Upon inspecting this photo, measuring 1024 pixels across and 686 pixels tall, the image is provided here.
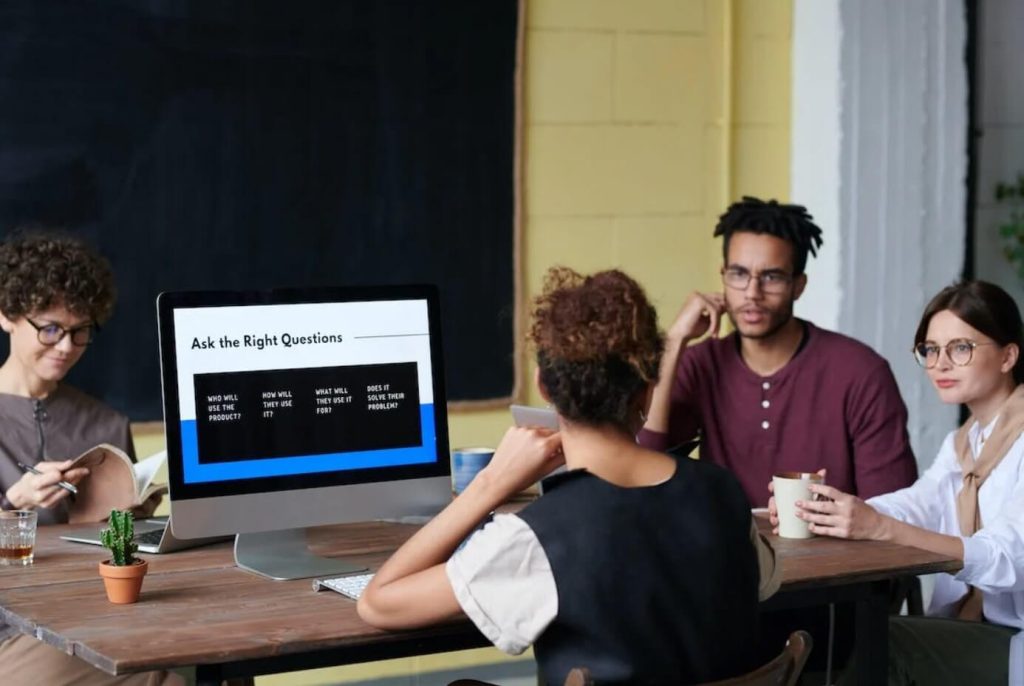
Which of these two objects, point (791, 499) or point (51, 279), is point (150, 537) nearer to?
point (51, 279)

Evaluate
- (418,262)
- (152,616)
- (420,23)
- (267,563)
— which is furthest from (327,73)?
(152,616)

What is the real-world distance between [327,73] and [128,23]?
1.62ft

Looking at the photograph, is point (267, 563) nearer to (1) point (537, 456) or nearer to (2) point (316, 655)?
(2) point (316, 655)

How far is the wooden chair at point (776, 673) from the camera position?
174 centimetres

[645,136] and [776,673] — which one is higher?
[645,136]

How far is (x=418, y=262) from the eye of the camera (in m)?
3.82

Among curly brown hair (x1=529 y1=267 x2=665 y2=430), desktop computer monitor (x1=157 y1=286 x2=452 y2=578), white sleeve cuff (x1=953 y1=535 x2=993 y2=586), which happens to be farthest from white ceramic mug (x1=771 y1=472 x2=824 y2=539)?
curly brown hair (x1=529 y1=267 x2=665 y2=430)

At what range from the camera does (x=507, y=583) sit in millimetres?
1801

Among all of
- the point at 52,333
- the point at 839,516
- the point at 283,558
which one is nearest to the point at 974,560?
the point at 839,516

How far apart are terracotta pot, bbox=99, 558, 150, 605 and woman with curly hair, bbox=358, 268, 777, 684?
13.3 inches

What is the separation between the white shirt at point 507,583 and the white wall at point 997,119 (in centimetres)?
304

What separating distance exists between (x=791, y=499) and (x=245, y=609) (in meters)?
0.95

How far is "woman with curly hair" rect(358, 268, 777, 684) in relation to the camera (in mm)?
1792

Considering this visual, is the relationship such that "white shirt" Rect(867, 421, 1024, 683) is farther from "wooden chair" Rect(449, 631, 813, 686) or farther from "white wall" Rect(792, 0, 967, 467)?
"white wall" Rect(792, 0, 967, 467)
